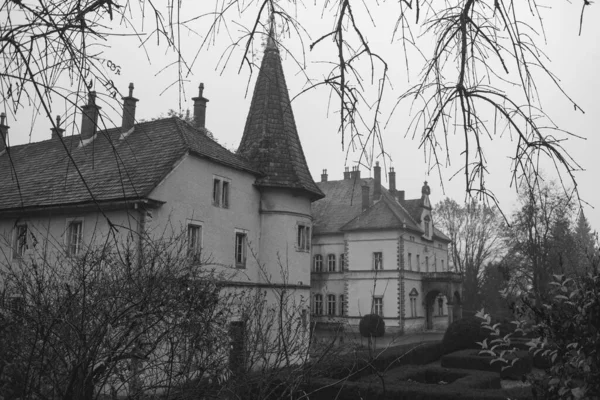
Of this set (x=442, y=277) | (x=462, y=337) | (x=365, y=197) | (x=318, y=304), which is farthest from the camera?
(x=318, y=304)

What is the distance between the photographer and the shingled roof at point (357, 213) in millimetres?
38125

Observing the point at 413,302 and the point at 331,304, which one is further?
the point at 331,304

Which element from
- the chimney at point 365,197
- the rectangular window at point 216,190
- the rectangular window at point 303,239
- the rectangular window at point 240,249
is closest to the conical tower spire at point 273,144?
the rectangular window at point 303,239

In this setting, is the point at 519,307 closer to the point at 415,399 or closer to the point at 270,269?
the point at 415,399

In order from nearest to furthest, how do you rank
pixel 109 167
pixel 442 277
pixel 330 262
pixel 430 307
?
pixel 109 167, pixel 442 277, pixel 330 262, pixel 430 307

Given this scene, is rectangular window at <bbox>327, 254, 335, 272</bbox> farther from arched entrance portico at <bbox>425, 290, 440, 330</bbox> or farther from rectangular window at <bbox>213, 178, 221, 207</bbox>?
rectangular window at <bbox>213, 178, 221, 207</bbox>

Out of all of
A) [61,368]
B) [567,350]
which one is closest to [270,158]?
[61,368]

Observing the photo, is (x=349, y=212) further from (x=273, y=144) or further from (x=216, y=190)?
(x=216, y=190)

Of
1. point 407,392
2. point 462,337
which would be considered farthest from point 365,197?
point 407,392

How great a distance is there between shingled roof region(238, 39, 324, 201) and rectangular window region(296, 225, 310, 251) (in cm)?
140

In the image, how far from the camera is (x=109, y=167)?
1752 cm

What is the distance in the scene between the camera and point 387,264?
1489 inches

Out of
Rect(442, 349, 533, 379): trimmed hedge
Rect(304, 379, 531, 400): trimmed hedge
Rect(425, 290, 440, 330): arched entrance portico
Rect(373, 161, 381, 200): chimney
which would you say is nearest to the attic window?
Rect(304, 379, 531, 400): trimmed hedge

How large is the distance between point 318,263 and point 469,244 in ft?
56.6
